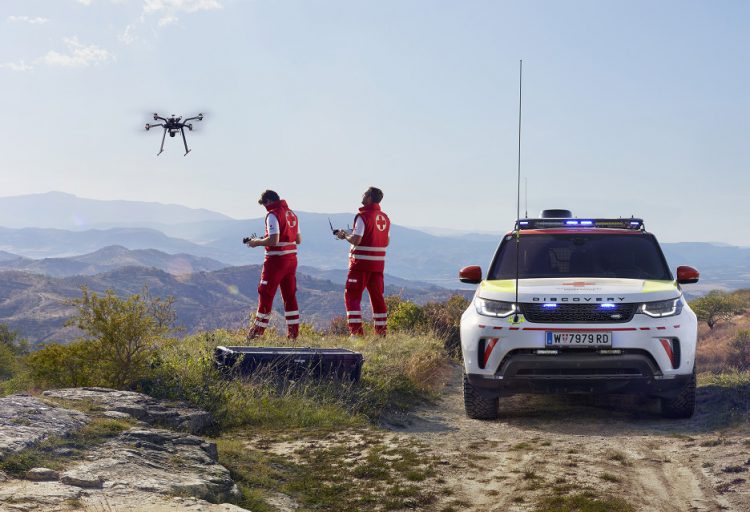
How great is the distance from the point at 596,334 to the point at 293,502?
349 centimetres

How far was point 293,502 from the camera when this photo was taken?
5.45 m

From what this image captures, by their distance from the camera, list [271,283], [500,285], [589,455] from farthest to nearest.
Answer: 1. [271,283]
2. [500,285]
3. [589,455]

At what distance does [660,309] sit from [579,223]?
5.86 feet

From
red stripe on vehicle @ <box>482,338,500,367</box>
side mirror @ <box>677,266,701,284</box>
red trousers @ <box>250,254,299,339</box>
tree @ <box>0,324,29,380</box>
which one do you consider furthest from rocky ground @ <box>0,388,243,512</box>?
Answer: tree @ <box>0,324,29,380</box>

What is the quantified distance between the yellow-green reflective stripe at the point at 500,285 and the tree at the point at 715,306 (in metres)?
47.8

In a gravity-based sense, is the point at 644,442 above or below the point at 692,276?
below

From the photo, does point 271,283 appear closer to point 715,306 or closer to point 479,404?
point 479,404

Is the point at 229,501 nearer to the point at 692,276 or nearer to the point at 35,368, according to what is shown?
the point at 35,368

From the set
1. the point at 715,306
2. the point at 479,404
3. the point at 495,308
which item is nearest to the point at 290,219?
the point at 479,404

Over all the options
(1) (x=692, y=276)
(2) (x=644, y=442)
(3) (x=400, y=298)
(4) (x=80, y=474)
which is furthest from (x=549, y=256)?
(3) (x=400, y=298)

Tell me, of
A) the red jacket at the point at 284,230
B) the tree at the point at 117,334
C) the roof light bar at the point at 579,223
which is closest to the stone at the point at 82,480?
the tree at the point at 117,334

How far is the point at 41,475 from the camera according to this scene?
188 inches

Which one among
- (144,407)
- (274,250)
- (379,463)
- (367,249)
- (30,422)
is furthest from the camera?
(367,249)

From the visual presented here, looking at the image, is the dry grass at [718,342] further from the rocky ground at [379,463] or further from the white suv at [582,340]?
the rocky ground at [379,463]
